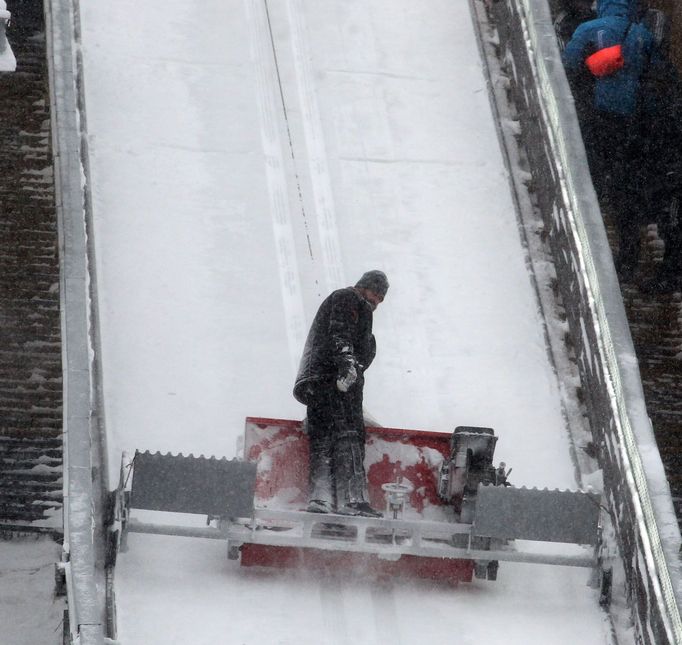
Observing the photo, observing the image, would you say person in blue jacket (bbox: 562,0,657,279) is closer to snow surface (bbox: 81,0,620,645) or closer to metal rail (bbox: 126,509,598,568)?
snow surface (bbox: 81,0,620,645)

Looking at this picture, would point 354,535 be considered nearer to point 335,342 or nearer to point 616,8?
point 335,342

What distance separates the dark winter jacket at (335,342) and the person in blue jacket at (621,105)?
2.87 metres

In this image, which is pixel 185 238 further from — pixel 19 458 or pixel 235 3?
pixel 235 3

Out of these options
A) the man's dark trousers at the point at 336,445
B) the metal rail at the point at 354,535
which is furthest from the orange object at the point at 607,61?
the metal rail at the point at 354,535

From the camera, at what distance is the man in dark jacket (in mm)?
9180

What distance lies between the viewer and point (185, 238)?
11.4 m

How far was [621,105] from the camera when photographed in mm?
11961

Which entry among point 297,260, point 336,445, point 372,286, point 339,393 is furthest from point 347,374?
point 297,260

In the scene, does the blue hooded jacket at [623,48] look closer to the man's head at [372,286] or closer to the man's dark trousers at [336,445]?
the man's head at [372,286]

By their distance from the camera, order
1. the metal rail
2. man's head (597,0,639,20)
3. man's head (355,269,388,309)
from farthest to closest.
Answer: man's head (597,0,639,20) → man's head (355,269,388,309) → the metal rail

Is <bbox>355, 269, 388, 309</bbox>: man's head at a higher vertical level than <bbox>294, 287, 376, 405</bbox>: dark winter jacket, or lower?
higher

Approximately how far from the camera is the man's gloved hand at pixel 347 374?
363 inches

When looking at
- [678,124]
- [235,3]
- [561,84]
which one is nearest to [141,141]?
[235,3]

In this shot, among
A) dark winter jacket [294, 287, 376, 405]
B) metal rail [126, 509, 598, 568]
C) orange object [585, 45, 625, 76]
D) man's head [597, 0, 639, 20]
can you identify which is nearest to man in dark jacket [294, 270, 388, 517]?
dark winter jacket [294, 287, 376, 405]
